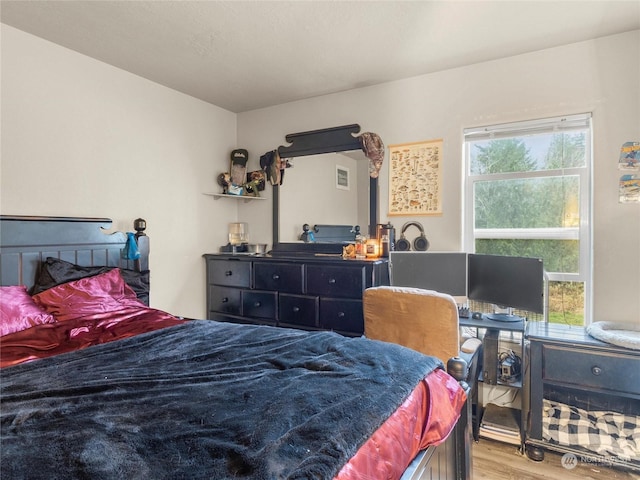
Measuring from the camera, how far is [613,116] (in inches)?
93.7

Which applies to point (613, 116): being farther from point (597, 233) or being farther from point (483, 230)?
point (483, 230)

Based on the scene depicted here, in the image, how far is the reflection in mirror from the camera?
10.7 ft

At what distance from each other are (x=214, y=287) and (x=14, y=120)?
198 cm

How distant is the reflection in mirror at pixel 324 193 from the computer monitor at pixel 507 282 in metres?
1.02

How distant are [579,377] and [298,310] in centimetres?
193

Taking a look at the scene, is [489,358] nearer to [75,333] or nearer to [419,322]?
[419,322]

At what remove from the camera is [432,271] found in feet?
8.88

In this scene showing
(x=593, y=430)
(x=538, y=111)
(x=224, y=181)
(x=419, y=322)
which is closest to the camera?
(x=419, y=322)

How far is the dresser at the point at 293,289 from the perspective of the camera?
9.24ft

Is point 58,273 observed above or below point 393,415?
above

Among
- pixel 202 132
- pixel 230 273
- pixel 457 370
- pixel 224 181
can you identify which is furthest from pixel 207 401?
pixel 202 132

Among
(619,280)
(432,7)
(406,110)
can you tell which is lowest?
(619,280)

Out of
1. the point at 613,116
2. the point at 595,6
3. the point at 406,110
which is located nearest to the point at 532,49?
the point at 595,6

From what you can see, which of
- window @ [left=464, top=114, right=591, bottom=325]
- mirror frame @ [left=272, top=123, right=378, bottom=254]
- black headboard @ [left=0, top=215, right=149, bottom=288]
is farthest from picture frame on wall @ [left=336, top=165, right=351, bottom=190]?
black headboard @ [left=0, top=215, right=149, bottom=288]
